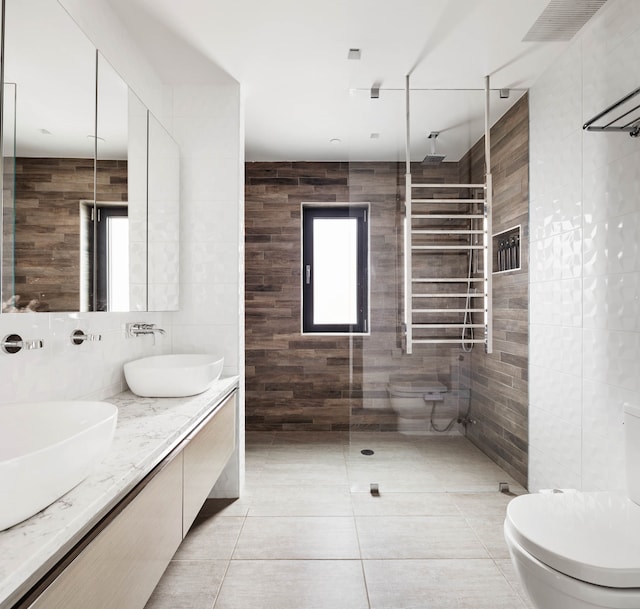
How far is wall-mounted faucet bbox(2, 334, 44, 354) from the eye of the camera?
1307 mm

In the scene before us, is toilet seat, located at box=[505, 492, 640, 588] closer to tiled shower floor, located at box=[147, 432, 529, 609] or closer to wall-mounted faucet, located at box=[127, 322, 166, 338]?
tiled shower floor, located at box=[147, 432, 529, 609]

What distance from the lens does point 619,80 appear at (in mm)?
1837

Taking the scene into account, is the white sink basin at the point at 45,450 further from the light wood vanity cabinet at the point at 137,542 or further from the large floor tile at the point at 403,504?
the large floor tile at the point at 403,504

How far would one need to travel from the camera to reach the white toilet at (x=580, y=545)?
3.92ft

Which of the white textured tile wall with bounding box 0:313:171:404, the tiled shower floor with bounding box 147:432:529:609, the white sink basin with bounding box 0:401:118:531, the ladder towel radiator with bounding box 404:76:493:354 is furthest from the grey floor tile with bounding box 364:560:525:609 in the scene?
the white textured tile wall with bounding box 0:313:171:404

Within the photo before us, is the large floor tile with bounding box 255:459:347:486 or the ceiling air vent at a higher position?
the ceiling air vent

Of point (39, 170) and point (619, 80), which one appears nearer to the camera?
point (39, 170)

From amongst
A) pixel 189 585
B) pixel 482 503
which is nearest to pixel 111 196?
pixel 189 585

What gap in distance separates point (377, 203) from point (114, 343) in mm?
1769

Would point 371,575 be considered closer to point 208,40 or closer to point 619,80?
point 619,80

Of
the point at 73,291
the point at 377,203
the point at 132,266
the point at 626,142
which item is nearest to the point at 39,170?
the point at 73,291

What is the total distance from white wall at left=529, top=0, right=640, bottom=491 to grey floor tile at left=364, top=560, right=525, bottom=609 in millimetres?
689

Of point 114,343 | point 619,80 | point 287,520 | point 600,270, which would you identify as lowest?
→ point 287,520

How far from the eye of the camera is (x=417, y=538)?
215 centimetres
